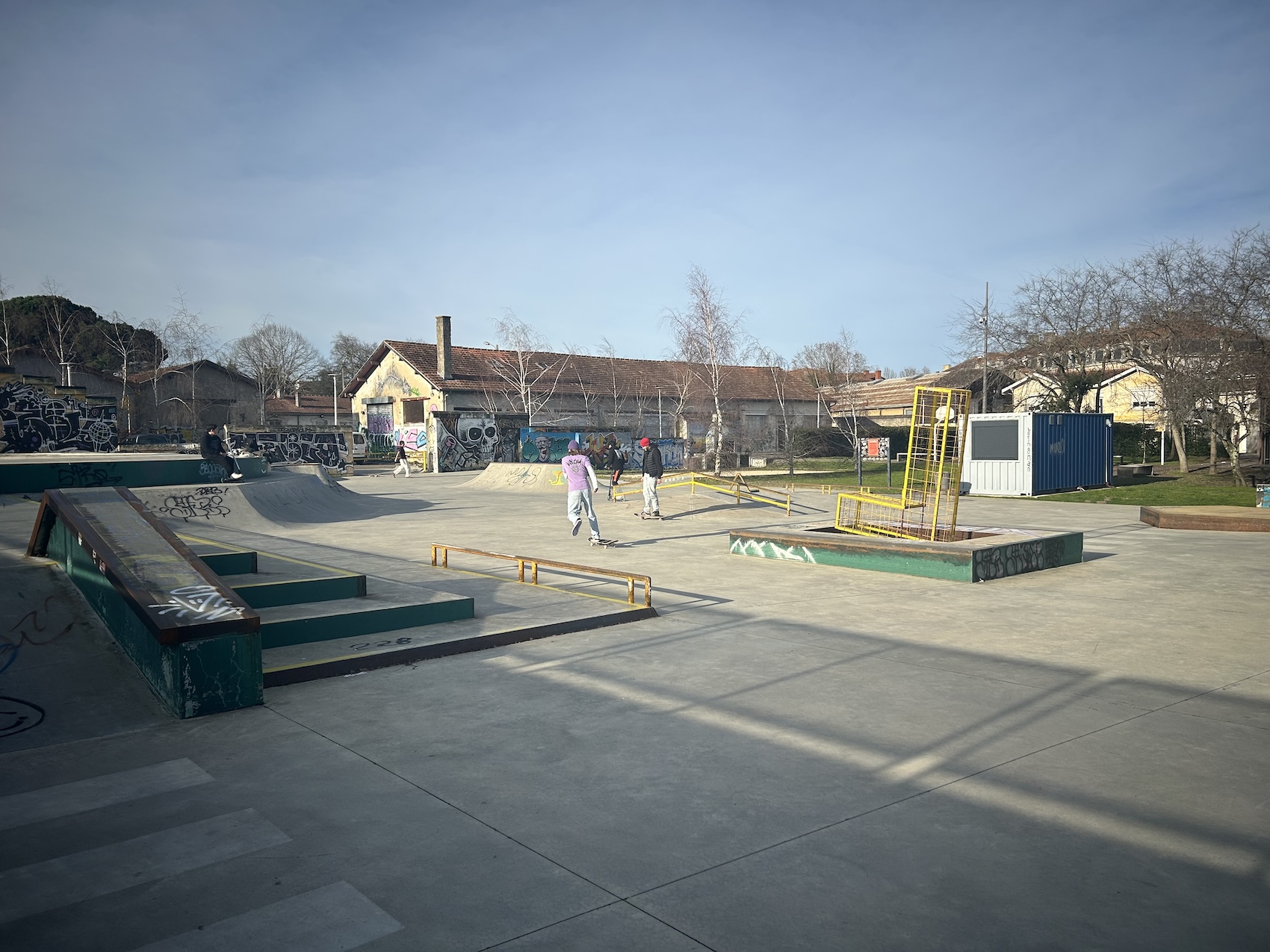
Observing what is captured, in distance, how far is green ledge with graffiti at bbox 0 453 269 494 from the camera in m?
15.9

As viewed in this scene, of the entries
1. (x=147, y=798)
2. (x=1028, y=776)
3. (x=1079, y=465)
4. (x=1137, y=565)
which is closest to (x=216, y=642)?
(x=147, y=798)

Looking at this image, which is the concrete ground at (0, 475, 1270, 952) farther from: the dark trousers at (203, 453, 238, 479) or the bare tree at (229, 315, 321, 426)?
the bare tree at (229, 315, 321, 426)

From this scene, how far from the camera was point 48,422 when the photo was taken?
30609mm

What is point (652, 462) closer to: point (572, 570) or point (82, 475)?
point (572, 570)

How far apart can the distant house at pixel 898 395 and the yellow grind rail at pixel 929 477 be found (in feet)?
84.3

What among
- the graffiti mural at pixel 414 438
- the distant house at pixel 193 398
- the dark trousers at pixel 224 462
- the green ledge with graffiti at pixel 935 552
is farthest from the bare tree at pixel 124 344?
the green ledge with graffiti at pixel 935 552

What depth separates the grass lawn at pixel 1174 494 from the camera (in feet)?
72.4

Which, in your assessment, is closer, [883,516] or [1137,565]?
[1137,565]

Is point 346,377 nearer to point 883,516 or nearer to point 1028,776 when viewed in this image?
point 883,516

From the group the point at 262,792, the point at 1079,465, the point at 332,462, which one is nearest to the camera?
the point at 262,792

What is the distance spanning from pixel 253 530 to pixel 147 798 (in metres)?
14.1

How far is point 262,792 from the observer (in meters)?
4.38

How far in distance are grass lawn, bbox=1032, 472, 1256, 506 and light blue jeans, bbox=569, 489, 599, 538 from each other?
50.5ft

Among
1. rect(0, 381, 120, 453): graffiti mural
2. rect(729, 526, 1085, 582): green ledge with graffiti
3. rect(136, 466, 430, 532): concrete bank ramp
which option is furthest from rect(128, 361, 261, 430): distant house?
rect(729, 526, 1085, 582): green ledge with graffiti
